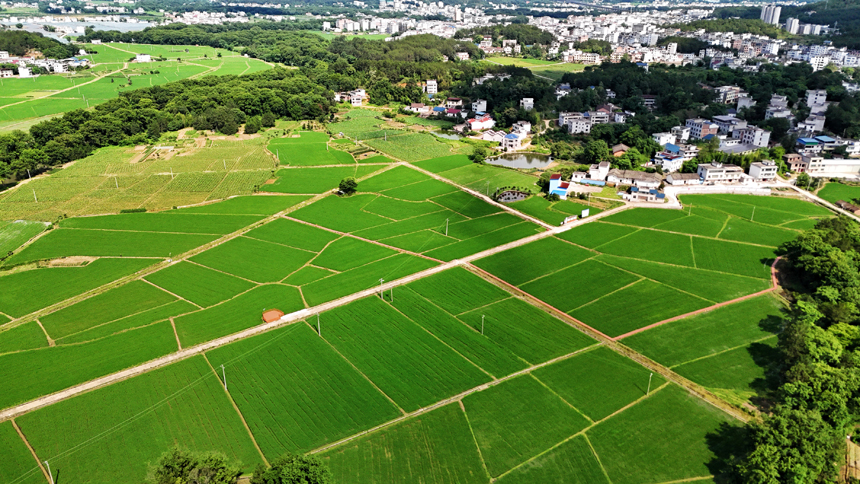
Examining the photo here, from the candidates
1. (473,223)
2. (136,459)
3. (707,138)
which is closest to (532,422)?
(136,459)

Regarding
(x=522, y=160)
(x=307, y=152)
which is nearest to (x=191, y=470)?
(x=307, y=152)

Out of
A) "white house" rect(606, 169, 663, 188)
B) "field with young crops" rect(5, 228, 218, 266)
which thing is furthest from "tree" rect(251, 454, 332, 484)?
"white house" rect(606, 169, 663, 188)

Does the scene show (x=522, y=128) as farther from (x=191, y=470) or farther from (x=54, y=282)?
(x=191, y=470)

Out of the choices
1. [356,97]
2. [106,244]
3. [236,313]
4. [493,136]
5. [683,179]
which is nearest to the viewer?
[236,313]

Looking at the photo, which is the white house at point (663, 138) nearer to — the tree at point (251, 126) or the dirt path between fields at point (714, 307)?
the dirt path between fields at point (714, 307)

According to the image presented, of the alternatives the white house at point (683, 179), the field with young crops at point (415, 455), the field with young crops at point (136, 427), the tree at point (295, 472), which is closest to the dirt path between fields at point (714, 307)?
the field with young crops at point (415, 455)

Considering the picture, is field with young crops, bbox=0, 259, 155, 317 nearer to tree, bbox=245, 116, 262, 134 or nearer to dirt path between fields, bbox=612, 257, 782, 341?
dirt path between fields, bbox=612, 257, 782, 341
